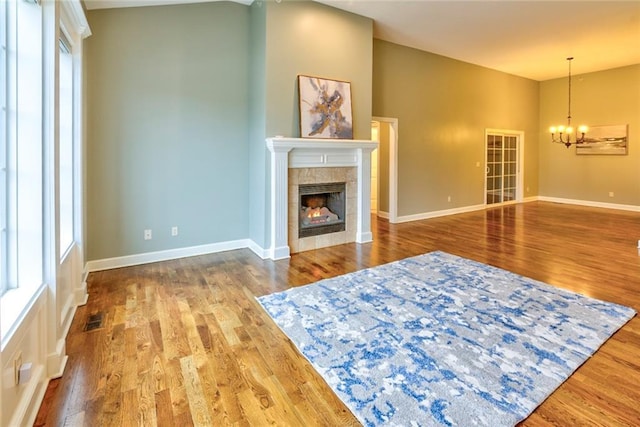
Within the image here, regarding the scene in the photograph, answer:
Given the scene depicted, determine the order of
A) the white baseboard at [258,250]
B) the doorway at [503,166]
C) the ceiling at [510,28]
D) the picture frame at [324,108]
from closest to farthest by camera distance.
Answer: the white baseboard at [258,250] → the picture frame at [324,108] → the ceiling at [510,28] → the doorway at [503,166]

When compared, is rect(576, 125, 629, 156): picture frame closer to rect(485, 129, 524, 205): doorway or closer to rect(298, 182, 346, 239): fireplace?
rect(485, 129, 524, 205): doorway

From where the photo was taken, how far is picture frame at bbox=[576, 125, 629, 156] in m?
7.86

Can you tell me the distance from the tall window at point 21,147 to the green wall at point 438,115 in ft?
16.5

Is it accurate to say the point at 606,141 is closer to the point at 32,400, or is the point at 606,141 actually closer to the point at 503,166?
the point at 503,166

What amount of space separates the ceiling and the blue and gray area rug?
12.1 ft

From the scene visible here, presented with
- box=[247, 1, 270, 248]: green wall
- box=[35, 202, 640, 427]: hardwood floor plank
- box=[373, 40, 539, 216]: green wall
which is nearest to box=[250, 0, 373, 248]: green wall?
box=[247, 1, 270, 248]: green wall

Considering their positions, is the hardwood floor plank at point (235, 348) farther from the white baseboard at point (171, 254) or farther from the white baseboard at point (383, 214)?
the white baseboard at point (383, 214)

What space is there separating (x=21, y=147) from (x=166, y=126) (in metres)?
2.42

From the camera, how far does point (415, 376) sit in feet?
6.38


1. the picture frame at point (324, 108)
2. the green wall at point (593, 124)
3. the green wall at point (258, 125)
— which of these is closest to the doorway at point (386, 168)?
the picture frame at point (324, 108)

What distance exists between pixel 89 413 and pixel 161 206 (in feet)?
9.32

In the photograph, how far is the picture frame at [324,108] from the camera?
14.7 ft

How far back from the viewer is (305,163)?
4539mm

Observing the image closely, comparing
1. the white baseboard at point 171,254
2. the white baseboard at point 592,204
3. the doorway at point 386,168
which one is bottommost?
the white baseboard at point 171,254
